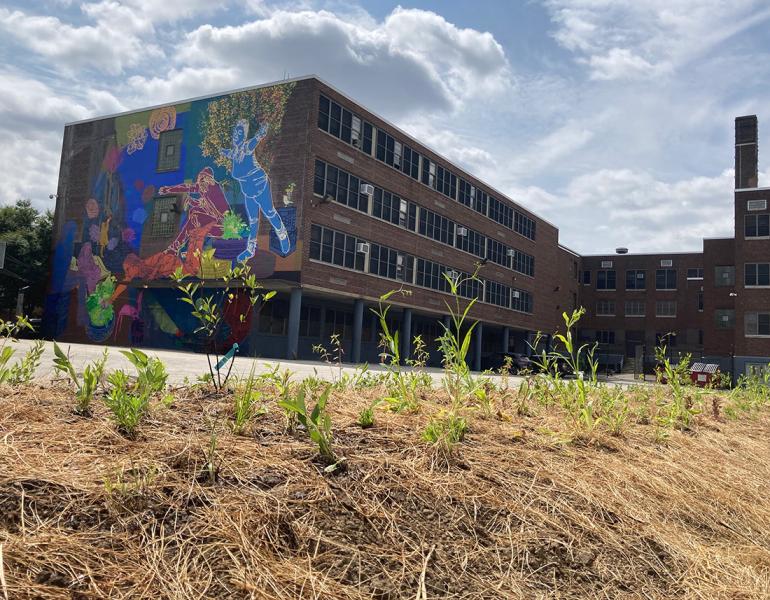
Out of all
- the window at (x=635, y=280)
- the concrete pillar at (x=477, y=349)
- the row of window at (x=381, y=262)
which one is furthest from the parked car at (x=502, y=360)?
the window at (x=635, y=280)

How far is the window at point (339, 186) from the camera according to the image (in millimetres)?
30875

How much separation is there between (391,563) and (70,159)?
42.7 m

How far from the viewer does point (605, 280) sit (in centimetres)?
6844

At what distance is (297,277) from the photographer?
29156 mm

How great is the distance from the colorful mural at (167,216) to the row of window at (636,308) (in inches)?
1925

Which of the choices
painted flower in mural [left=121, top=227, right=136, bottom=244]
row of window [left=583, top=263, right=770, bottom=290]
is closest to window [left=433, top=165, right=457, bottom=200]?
painted flower in mural [left=121, top=227, right=136, bottom=244]

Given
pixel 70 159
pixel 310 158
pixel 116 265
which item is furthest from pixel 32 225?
pixel 310 158

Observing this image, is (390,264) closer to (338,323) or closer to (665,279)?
(338,323)

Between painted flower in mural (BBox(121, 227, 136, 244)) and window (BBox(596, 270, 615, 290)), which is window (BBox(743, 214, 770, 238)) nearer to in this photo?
window (BBox(596, 270, 615, 290))

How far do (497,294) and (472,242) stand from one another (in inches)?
234

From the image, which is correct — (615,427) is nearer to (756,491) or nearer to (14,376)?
(756,491)

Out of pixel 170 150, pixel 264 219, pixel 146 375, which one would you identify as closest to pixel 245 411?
pixel 146 375

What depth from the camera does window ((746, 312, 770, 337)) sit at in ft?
143

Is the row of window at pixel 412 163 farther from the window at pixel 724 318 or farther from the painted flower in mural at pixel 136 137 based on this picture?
the window at pixel 724 318
